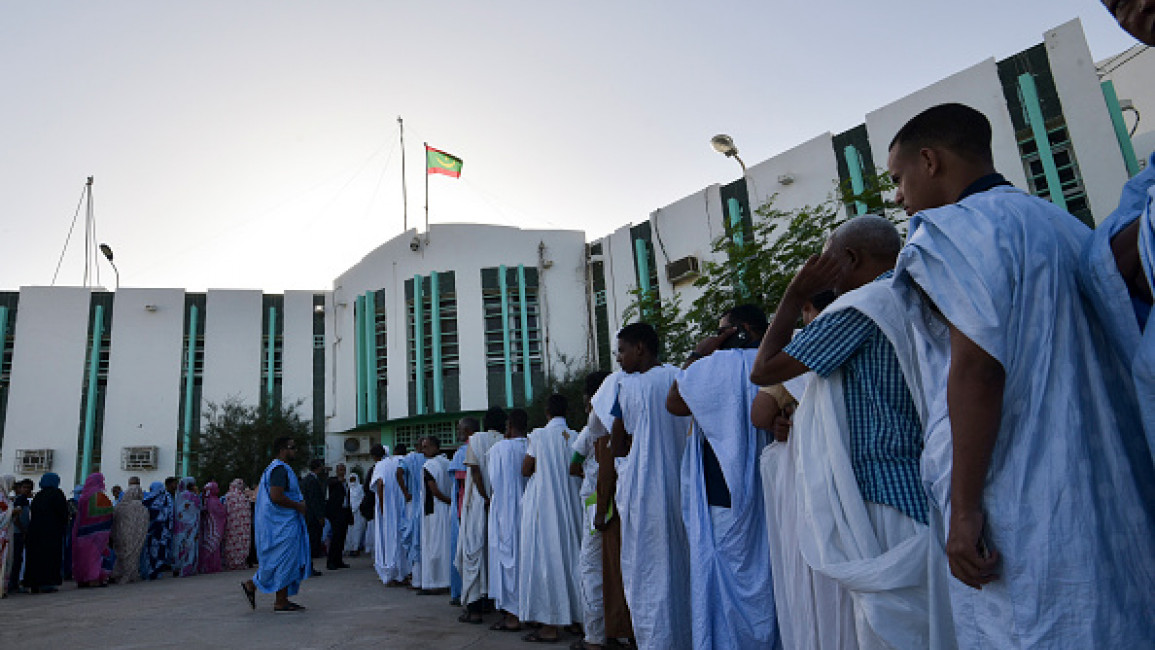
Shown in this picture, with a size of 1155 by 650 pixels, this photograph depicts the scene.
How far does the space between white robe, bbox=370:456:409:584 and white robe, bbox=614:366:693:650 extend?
6369mm

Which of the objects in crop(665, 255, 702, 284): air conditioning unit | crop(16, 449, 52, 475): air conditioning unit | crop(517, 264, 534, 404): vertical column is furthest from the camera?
crop(16, 449, 52, 475): air conditioning unit

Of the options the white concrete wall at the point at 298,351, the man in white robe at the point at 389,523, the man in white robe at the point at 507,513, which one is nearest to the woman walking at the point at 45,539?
the man in white robe at the point at 389,523

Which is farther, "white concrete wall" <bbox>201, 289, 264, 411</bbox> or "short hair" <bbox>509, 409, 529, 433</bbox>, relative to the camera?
"white concrete wall" <bbox>201, 289, 264, 411</bbox>

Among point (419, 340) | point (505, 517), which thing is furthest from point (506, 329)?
point (505, 517)

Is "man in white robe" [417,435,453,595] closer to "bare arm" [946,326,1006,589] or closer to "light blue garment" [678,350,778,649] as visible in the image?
"light blue garment" [678,350,778,649]

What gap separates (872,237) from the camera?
240 cm

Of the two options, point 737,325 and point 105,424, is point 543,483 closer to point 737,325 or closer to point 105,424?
point 737,325

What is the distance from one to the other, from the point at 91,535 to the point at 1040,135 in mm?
17340

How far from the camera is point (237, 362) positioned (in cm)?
Answer: 2709

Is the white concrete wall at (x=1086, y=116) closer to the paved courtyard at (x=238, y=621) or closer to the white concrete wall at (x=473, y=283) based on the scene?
the paved courtyard at (x=238, y=621)

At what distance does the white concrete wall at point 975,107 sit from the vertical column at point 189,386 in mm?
23429

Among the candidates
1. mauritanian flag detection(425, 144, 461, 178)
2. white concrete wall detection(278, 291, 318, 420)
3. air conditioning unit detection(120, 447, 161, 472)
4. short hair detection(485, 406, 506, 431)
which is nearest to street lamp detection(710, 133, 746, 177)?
short hair detection(485, 406, 506, 431)

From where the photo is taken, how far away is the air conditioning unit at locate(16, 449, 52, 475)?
24.5 meters

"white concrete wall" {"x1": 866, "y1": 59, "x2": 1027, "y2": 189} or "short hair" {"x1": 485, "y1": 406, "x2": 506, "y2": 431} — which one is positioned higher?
"white concrete wall" {"x1": 866, "y1": 59, "x2": 1027, "y2": 189}
